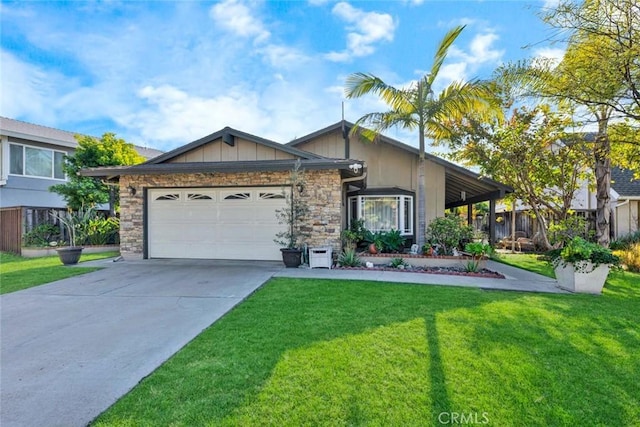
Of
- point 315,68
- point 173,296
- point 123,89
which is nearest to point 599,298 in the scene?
point 173,296

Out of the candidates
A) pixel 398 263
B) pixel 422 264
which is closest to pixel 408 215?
pixel 422 264

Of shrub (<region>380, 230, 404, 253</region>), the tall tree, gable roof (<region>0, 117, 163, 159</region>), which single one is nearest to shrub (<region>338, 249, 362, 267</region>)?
shrub (<region>380, 230, 404, 253</region>)

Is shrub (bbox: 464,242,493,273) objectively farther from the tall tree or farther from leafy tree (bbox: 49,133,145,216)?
leafy tree (bbox: 49,133,145,216)

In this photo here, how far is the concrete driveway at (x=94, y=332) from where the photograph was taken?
2.74m

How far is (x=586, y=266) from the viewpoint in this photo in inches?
257

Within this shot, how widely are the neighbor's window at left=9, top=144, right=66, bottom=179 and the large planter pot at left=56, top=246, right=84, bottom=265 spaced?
9.67 meters

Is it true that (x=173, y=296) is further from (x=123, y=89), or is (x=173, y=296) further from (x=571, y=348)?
(x=123, y=89)

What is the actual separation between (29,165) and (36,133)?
2215 millimetres

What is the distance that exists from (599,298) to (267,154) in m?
8.72

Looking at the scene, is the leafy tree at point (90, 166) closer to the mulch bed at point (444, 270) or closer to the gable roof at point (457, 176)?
the gable roof at point (457, 176)

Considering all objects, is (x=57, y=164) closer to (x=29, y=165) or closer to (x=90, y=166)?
(x=29, y=165)

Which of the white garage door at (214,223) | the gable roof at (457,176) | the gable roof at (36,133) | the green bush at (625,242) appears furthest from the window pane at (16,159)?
the green bush at (625,242)

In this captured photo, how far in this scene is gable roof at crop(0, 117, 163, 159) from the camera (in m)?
16.2

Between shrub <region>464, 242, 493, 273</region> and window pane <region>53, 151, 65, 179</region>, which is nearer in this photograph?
shrub <region>464, 242, 493, 273</region>
